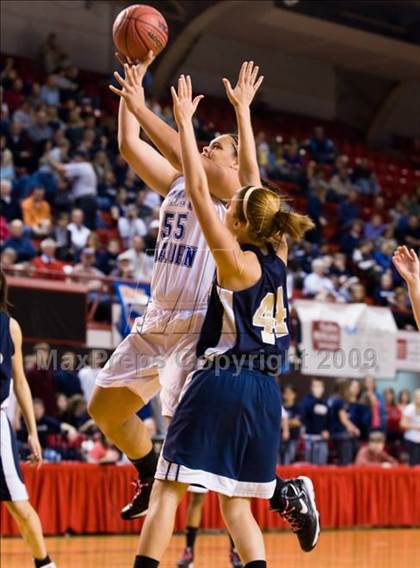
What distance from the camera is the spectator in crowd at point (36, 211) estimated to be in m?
15.0

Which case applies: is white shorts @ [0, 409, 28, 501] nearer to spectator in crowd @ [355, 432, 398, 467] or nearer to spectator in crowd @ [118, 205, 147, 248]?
spectator in crowd @ [355, 432, 398, 467]

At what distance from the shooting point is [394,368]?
16688mm

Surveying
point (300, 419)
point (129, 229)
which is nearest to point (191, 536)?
point (300, 419)

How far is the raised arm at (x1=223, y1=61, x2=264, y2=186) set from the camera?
17.4 feet

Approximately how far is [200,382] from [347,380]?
36.7 feet

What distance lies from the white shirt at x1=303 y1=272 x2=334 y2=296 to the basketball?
11591 millimetres

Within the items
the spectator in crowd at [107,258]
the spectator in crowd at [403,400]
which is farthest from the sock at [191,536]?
the spectator in crowd at [403,400]

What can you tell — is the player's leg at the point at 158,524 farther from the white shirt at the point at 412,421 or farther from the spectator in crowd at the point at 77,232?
the white shirt at the point at 412,421

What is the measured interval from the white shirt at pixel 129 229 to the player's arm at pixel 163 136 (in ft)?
34.5

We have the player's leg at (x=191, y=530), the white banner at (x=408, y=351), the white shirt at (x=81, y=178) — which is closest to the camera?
the player's leg at (x=191, y=530)

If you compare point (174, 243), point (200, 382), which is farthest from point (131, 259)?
point (200, 382)

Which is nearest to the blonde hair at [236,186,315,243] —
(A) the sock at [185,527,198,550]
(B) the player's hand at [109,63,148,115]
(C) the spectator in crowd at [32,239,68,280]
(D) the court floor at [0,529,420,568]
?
(B) the player's hand at [109,63,148,115]

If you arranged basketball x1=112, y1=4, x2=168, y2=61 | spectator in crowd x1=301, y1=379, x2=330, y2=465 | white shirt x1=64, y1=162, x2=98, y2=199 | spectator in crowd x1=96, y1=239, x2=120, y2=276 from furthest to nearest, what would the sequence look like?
1. white shirt x1=64, y1=162, x2=98, y2=199
2. spectator in crowd x1=96, y1=239, x2=120, y2=276
3. spectator in crowd x1=301, y1=379, x2=330, y2=465
4. basketball x1=112, y1=4, x2=168, y2=61

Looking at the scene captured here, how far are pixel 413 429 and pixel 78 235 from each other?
5.35 m
